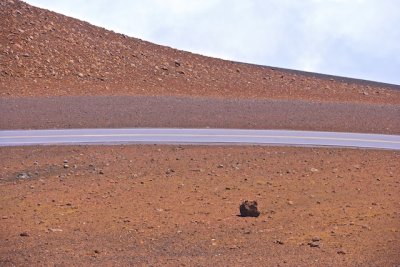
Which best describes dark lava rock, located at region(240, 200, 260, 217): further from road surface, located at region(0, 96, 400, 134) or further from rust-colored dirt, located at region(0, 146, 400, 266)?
road surface, located at region(0, 96, 400, 134)

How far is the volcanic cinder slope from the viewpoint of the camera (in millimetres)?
11531

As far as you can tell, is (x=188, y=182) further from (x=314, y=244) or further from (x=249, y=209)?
(x=314, y=244)

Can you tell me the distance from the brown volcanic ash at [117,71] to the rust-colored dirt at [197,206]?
10150 mm

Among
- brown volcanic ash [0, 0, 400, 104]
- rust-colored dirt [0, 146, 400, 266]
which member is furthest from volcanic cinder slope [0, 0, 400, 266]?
brown volcanic ash [0, 0, 400, 104]

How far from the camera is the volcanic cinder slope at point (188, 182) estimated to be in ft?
37.8

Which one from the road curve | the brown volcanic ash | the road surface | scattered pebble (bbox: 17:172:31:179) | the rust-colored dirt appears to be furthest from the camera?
the brown volcanic ash

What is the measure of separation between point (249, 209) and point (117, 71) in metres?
17.0

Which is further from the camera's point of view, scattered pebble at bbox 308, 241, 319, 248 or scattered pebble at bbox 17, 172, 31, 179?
scattered pebble at bbox 17, 172, 31, 179

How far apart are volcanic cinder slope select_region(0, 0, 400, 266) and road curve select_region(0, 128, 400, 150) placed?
70cm

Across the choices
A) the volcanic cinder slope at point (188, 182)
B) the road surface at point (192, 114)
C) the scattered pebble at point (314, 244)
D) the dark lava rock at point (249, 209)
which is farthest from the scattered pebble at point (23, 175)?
the scattered pebble at point (314, 244)

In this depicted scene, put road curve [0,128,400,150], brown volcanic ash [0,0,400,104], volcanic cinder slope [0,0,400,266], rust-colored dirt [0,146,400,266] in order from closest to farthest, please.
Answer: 1. rust-colored dirt [0,146,400,266]
2. volcanic cinder slope [0,0,400,266]
3. road curve [0,128,400,150]
4. brown volcanic ash [0,0,400,104]

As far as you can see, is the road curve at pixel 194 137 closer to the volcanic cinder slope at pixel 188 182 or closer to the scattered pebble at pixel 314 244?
the volcanic cinder slope at pixel 188 182

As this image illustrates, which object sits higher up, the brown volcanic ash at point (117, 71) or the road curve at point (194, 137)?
the brown volcanic ash at point (117, 71)

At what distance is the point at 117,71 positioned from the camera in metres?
29.2
